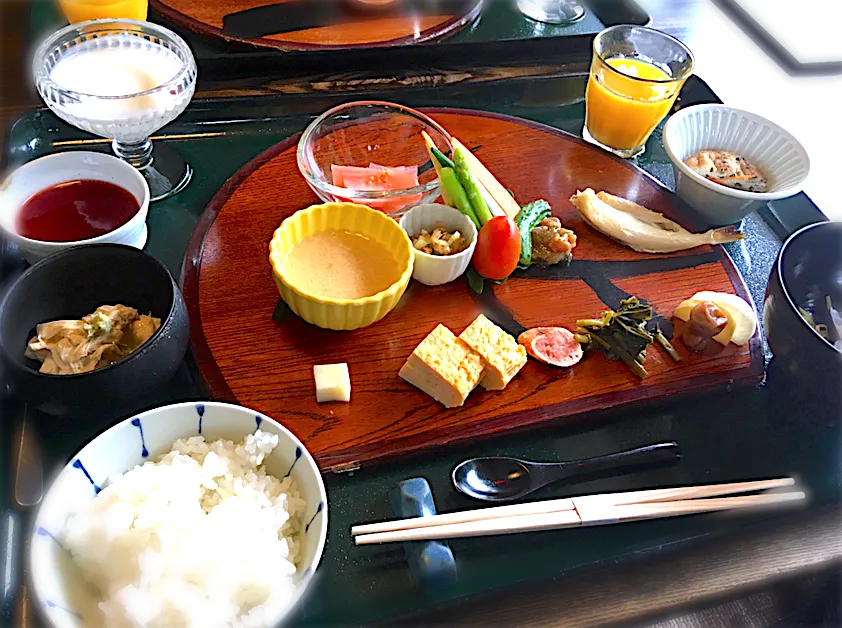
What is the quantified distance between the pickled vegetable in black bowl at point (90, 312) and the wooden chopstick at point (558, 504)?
0.46 m

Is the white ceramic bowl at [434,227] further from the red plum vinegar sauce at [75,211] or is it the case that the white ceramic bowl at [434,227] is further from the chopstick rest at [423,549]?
the red plum vinegar sauce at [75,211]

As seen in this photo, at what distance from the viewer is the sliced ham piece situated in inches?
58.4

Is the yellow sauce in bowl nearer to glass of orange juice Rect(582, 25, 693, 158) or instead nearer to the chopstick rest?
the chopstick rest

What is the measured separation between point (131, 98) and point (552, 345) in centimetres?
109

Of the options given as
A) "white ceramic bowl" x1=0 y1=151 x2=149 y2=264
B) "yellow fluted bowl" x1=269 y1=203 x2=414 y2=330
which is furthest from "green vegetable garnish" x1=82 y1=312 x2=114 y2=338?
"yellow fluted bowl" x1=269 y1=203 x2=414 y2=330

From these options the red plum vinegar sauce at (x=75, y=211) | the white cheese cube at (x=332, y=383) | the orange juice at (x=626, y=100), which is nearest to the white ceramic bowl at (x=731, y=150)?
the orange juice at (x=626, y=100)

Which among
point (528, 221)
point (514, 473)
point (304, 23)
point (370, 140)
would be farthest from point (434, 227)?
point (304, 23)

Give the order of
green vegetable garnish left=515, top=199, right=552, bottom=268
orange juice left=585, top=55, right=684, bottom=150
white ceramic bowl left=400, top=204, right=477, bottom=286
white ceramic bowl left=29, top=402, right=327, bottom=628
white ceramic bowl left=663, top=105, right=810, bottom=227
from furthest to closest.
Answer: orange juice left=585, top=55, right=684, bottom=150 < white ceramic bowl left=663, top=105, right=810, bottom=227 < green vegetable garnish left=515, top=199, right=552, bottom=268 < white ceramic bowl left=400, top=204, right=477, bottom=286 < white ceramic bowl left=29, top=402, right=327, bottom=628

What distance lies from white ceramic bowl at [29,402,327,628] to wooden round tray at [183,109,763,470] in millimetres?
180

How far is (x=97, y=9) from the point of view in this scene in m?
1.92

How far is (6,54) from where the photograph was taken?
2316 mm

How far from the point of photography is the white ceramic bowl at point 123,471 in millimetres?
945

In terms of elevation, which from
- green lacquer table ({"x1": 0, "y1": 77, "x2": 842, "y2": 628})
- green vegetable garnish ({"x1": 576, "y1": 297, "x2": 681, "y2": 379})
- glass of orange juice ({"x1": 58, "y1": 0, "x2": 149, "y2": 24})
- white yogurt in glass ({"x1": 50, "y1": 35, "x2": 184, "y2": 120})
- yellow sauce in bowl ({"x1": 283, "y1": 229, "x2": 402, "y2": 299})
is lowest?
green lacquer table ({"x1": 0, "y1": 77, "x2": 842, "y2": 628})

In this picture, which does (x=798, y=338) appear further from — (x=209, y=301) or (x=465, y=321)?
(x=209, y=301)
